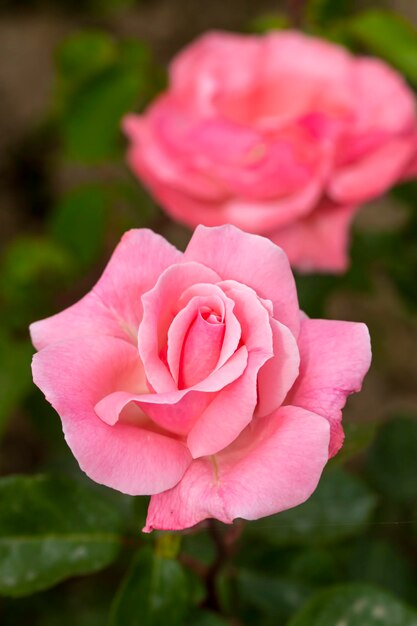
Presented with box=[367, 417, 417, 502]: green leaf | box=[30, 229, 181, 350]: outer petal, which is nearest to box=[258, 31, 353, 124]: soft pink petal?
box=[367, 417, 417, 502]: green leaf

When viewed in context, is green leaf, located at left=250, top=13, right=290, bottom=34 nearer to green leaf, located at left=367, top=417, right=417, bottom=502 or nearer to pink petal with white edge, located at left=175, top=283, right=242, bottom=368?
green leaf, located at left=367, top=417, right=417, bottom=502

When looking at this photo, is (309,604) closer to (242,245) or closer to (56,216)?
(242,245)

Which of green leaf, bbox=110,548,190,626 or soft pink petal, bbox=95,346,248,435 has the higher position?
soft pink petal, bbox=95,346,248,435

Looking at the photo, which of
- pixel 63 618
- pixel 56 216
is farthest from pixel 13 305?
pixel 63 618

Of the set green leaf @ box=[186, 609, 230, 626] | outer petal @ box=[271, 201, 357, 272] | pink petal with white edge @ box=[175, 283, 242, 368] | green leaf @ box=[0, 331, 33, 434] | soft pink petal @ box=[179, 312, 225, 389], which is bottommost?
green leaf @ box=[0, 331, 33, 434]

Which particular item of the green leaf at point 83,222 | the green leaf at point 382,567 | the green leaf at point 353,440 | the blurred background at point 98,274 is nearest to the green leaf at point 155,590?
the blurred background at point 98,274

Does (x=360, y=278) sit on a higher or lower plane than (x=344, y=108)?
lower

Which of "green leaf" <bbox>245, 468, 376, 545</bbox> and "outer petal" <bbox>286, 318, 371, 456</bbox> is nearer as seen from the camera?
"outer petal" <bbox>286, 318, 371, 456</bbox>

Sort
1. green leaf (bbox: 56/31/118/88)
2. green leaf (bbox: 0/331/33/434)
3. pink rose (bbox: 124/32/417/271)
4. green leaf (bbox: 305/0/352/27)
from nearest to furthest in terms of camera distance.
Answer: pink rose (bbox: 124/32/417/271) < green leaf (bbox: 0/331/33/434) < green leaf (bbox: 305/0/352/27) < green leaf (bbox: 56/31/118/88)
